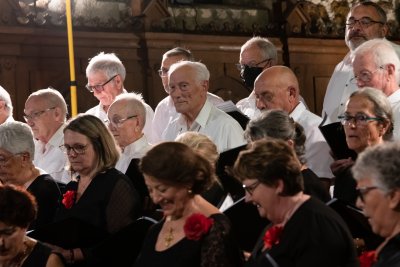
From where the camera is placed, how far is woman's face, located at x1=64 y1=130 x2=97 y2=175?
186 inches

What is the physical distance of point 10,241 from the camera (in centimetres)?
415

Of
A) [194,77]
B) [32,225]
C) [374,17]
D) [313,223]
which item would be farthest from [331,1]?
[313,223]

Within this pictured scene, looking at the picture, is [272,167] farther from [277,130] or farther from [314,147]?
[314,147]

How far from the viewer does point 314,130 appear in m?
5.56

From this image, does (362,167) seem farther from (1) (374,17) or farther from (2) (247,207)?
(1) (374,17)

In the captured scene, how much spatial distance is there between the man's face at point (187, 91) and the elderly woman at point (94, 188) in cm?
107

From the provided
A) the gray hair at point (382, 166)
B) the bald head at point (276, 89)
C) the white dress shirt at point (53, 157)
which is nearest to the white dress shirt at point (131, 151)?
the white dress shirt at point (53, 157)

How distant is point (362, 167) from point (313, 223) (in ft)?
1.06

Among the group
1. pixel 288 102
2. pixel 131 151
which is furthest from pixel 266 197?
pixel 131 151

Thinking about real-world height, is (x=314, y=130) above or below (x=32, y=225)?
above

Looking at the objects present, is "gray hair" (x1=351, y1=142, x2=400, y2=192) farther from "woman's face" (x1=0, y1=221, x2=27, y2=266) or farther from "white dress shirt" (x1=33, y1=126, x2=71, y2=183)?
"white dress shirt" (x1=33, y1=126, x2=71, y2=183)

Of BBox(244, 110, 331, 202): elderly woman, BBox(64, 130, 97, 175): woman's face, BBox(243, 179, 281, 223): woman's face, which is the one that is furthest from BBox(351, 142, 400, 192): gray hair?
BBox(64, 130, 97, 175): woman's face

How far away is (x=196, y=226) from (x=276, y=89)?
2092 mm

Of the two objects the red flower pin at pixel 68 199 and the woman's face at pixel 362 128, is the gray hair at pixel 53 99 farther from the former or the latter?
the woman's face at pixel 362 128
